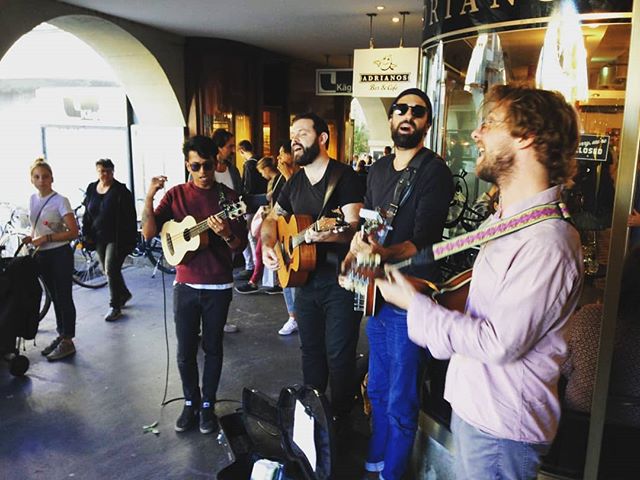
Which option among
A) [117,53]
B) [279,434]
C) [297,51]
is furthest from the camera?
[297,51]

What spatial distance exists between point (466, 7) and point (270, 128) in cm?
719

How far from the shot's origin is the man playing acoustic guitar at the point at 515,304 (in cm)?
136

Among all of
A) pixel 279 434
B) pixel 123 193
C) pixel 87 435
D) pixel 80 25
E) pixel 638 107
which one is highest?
pixel 80 25

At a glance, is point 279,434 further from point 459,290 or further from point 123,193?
point 123,193

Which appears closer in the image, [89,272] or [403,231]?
[403,231]

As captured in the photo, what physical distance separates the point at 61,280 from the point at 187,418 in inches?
78.8

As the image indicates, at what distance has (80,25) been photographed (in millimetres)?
6703

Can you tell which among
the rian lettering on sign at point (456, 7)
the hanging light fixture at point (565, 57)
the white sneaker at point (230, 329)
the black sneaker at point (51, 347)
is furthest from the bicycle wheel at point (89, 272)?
the hanging light fixture at point (565, 57)

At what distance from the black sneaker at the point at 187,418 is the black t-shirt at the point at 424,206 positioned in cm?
182

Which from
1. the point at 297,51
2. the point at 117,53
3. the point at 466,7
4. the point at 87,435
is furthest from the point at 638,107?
the point at 297,51

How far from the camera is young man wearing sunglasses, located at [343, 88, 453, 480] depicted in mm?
2510

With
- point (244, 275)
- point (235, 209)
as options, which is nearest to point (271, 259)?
point (235, 209)

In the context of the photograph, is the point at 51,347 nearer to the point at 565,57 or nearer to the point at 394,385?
the point at 394,385

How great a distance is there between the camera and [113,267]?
19.0 feet
